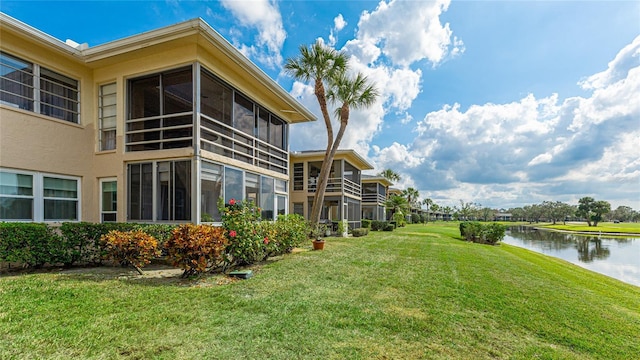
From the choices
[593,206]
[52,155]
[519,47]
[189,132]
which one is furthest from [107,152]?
[593,206]

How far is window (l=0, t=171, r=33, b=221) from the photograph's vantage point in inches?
289

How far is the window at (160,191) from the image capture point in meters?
8.60

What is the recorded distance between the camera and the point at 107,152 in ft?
30.3

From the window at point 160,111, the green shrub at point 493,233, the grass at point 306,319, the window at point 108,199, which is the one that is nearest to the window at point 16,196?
the window at point 108,199

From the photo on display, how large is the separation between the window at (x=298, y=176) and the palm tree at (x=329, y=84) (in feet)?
20.5

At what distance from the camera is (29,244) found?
6410 millimetres

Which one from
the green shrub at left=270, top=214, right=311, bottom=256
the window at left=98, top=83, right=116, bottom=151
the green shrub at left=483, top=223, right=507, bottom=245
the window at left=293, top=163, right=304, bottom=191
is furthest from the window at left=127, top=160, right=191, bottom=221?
the green shrub at left=483, top=223, right=507, bottom=245

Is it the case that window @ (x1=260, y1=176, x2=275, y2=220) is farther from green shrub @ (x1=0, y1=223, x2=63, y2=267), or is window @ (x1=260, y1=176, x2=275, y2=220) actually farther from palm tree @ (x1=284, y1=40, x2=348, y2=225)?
green shrub @ (x1=0, y1=223, x2=63, y2=267)

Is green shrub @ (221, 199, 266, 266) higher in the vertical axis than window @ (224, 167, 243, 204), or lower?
→ lower

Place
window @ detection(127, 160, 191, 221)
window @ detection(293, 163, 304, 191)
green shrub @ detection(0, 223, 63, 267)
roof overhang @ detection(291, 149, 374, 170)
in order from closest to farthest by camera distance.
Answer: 1. green shrub @ detection(0, 223, 63, 267)
2. window @ detection(127, 160, 191, 221)
3. roof overhang @ detection(291, 149, 374, 170)
4. window @ detection(293, 163, 304, 191)

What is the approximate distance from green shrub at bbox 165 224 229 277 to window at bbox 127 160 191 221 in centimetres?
229

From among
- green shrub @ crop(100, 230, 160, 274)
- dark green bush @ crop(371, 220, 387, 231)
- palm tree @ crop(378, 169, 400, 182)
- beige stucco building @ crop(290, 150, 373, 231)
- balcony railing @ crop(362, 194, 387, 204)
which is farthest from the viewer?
palm tree @ crop(378, 169, 400, 182)

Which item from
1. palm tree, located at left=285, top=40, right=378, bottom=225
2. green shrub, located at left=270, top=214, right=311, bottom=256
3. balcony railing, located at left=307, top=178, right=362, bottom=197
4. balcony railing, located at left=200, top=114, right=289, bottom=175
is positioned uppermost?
palm tree, located at left=285, top=40, right=378, bottom=225

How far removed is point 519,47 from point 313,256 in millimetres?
12699
